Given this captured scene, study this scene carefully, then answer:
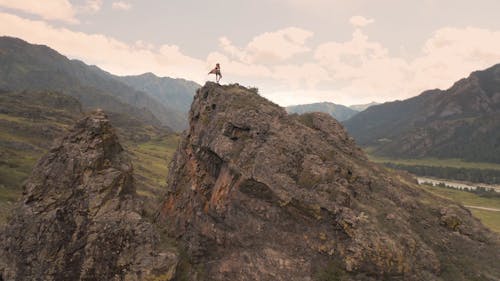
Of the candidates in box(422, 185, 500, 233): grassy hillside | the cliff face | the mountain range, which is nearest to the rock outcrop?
the mountain range

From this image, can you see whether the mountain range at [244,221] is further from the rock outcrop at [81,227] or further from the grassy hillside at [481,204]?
the grassy hillside at [481,204]

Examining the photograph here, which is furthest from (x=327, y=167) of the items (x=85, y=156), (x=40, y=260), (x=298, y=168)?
(x=40, y=260)

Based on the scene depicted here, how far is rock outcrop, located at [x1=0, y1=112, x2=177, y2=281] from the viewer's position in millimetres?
21047

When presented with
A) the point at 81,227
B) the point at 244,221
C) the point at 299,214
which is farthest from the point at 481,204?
the point at 81,227

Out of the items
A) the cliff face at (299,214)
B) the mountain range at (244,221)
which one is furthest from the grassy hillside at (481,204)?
the mountain range at (244,221)

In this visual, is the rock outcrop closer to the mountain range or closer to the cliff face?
the mountain range

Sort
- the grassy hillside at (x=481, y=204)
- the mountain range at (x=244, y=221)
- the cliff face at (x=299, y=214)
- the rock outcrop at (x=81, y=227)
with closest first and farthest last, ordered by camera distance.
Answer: the rock outcrop at (x=81, y=227), the mountain range at (x=244, y=221), the cliff face at (x=299, y=214), the grassy hillside at (x=481, y=204)

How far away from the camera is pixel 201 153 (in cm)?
2962

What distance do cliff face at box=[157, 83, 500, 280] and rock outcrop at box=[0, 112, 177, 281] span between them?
12.8 feet

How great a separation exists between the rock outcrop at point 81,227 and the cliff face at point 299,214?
12.8 ft

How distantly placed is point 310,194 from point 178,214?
10.8 metres

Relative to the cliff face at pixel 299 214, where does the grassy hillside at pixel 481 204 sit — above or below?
below

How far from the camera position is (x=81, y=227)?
21.9 m

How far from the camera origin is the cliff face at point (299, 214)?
21.6 meters
